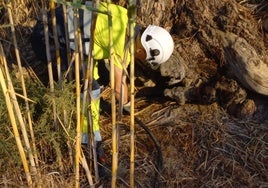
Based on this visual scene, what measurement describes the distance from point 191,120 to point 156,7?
0.89 metres

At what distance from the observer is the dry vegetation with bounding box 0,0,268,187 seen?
2.54 metres

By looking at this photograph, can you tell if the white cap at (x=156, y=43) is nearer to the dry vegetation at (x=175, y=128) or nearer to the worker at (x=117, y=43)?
the worker at (x=117, y=43)

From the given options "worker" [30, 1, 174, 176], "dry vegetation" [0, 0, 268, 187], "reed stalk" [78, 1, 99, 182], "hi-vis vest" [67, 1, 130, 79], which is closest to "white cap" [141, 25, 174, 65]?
"worker" [30, 1, 174, 176]

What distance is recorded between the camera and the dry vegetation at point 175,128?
254cm

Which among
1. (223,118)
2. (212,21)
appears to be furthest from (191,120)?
(212,21)

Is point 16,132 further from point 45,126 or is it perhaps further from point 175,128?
point 175,128

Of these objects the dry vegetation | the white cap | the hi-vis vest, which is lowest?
the dry vegetation

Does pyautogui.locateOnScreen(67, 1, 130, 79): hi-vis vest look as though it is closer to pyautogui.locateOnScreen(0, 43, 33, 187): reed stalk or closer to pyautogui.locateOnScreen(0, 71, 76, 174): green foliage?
pyautogui.locateOnScreen(0, 71, 76, 174): green foliage

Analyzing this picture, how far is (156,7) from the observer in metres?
3.34

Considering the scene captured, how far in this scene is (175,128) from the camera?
10.1 ft

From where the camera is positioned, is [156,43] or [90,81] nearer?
[90,81]

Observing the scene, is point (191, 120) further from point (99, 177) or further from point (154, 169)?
point (99, 177)

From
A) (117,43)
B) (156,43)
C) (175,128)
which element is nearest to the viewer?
(117,43)

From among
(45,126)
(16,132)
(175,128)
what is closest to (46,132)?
(45,126)
